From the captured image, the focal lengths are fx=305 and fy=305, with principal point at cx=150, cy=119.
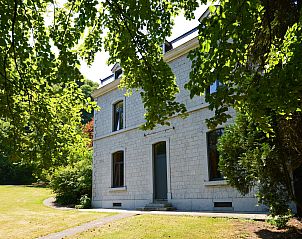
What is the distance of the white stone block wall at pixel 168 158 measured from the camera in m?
11.9

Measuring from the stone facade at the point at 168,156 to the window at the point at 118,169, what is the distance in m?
0.22

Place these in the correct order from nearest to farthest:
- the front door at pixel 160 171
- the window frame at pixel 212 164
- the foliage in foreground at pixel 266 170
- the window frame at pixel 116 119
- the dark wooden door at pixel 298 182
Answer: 1. the foliage in foreground at pixel 266 170
2. the dark wooden door at pixel 298 182
3. the window frame at pixel 212 164
4. the front door at pixel 160 171
5. the window frame at pixel 116 119

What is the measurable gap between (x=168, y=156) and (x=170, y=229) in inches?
221

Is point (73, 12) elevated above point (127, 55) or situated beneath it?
elevated above

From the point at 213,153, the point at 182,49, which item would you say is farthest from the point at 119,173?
the point at 182,49

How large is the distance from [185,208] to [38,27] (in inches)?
368

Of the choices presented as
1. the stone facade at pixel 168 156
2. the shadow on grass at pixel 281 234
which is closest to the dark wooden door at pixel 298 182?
the shadow on grass at pixel 281 234

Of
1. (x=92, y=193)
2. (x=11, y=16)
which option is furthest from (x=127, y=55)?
(x=92, y=193)

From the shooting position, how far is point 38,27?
5621 millimetres

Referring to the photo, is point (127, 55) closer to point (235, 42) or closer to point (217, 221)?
point (235, 42)

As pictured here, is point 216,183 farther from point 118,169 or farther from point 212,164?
point 118,169

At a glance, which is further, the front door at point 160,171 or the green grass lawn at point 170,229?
the front door at point 160,171

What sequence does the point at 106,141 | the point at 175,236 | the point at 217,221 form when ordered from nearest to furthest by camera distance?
the point at 175,236 < the point at 217,221 < the point at 106,141

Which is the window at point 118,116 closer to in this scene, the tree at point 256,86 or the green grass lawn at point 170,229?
the green grass lawn at point 170,229
